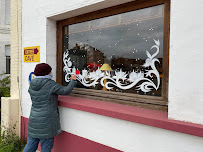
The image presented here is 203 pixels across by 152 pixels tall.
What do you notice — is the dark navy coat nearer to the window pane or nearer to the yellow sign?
the window pane

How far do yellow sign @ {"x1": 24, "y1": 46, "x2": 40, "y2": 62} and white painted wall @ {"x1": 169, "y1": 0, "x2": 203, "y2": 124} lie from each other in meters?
2.70

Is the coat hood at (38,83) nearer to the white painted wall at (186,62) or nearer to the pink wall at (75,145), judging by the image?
the pink wall at (75,145)

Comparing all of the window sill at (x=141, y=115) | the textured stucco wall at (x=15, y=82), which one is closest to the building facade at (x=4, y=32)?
the textured stucco wall at (x=15, y=82)

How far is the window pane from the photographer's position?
230 cm

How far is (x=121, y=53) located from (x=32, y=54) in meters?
2.04

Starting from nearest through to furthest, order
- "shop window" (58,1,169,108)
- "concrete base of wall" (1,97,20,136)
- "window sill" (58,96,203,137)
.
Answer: "window sill" (58,96,203,137)
"shop window" (58,1,169,108)
"concrete base of wall" (1,97,20,136)

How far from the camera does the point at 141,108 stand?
2303 millimetres

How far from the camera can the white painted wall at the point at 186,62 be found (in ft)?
5.45

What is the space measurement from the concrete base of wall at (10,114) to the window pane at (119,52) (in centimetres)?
147

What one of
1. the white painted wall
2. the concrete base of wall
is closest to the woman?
the concrete base of wall

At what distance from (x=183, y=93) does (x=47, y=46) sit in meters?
2.63

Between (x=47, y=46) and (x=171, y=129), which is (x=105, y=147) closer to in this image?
(x=171, y=129)

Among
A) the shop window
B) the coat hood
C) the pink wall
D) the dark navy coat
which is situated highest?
the shop window

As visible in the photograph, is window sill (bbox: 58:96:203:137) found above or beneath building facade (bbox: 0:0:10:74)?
beneath
